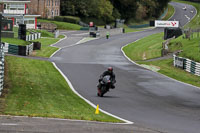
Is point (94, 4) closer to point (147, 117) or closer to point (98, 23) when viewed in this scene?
point (98, 23)

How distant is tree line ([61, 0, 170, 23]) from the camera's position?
121938 mm

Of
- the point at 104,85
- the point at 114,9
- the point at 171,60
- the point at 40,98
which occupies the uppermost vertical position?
the point at 114,9

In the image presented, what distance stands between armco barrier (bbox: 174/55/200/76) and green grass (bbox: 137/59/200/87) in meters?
0.47

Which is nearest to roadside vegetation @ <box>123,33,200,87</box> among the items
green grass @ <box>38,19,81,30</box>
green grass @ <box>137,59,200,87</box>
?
green grass @ <box>137,59,200,87</box>

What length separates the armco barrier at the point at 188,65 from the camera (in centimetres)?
3978

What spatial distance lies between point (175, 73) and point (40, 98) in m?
20.6

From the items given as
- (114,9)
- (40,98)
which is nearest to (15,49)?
(40,98)

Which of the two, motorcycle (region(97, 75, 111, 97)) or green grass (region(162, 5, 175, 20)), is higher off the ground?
green grass (region(162, 5, 175, 20))

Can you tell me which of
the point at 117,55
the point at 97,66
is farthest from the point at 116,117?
the point at 117,55

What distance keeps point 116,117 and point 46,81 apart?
1165 centimetres

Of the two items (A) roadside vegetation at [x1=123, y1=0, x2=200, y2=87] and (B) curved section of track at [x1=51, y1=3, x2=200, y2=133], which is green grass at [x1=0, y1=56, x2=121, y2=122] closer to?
(B) curved section of track at [x1=51, y1=3, x2=200, y2=133]

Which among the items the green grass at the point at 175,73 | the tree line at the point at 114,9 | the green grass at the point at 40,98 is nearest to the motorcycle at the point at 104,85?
the green grass at the point at 40,98

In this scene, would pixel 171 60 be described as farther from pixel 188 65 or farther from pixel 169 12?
pixel 169 12

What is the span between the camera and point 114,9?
5295 inches
